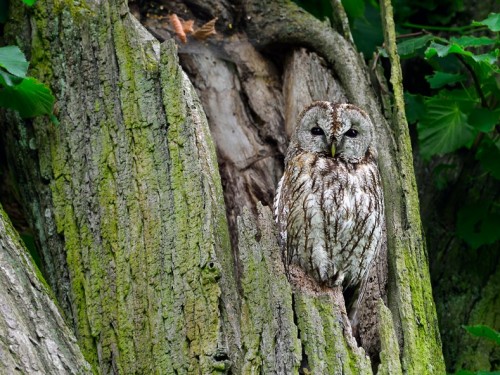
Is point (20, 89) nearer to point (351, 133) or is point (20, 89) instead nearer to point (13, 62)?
point (13, 62)

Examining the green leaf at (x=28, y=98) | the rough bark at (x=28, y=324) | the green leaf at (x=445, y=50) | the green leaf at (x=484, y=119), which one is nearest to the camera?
the rough bark at (x=28, y=324)

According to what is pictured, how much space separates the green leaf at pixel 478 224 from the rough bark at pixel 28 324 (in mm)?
2392

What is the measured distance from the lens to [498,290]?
172 inches

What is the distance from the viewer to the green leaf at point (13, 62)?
10.0 ft

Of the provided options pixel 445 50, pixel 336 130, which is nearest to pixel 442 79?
pixel 445 50

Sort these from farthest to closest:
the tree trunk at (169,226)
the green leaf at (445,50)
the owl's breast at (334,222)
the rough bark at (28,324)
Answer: the owl's breast at (334,222) → the green leaf at (445,50) → the tree trunk at (169,226) → the rough bark at (28,324)

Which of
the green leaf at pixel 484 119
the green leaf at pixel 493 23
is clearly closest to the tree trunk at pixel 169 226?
the green leaf at pixel 484 119

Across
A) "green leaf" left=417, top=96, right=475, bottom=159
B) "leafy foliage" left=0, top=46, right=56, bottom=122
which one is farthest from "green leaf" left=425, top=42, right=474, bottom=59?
"leafy foliage" left=0, top=46, right=56, bottom=122

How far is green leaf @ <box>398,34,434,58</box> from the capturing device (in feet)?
13.8

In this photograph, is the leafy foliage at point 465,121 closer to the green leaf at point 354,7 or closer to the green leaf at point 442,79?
the green leaf at point 442,79

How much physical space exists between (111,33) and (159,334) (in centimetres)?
140

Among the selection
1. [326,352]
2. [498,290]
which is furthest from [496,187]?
[326,352]

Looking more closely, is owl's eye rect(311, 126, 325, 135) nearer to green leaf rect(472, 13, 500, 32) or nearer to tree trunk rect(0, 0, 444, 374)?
tree trunk rect(0, 0, 444, 374)

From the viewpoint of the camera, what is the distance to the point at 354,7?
458 centimetres
